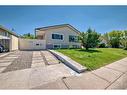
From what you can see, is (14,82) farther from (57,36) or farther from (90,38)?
(57,36)

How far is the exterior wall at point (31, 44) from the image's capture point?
73.0 ft

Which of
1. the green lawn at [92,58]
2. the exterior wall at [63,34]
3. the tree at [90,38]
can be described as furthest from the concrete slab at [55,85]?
the exterior wall at [63,34]

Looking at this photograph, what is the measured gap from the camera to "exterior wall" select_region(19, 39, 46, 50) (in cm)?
2225

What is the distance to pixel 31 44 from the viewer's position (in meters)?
22.3

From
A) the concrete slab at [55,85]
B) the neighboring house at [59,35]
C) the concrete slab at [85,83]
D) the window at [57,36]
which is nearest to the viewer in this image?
the concrete slab at [55,85]

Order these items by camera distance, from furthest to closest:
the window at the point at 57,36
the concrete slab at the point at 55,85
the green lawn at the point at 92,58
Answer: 1. the window at the point at 57,36
2. the green lawn at the point at 92,58
3. the concrete slab at the point at 55,85

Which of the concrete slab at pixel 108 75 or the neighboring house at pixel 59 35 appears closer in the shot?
the concrete slab at pixel 108 75

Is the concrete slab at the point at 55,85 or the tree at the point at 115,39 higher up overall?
the tree at the point at 115,39

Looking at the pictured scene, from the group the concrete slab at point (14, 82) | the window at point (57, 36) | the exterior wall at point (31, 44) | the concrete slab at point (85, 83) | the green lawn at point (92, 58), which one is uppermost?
the window at point (57, 36)

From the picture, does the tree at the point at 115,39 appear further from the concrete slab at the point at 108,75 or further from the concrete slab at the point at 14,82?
the concrete slab at the point at 14,82

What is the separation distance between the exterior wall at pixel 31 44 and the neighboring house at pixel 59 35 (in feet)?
3.30
